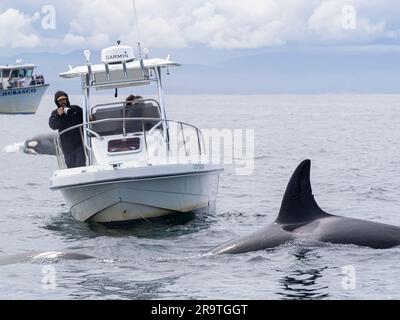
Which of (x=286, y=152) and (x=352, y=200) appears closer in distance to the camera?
(x=352, y=200)

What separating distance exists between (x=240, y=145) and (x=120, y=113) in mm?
35418

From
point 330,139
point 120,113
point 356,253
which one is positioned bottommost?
point 330,139

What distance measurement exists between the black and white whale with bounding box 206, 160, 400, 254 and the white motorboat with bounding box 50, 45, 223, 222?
14.4ft

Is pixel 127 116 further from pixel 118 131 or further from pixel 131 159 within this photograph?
pixel 131 159

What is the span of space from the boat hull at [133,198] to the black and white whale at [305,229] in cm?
440

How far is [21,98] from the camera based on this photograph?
91.4 meters

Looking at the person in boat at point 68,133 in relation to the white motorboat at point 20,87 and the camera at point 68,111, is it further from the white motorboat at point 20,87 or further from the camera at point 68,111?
the white motorboat at point 20,87

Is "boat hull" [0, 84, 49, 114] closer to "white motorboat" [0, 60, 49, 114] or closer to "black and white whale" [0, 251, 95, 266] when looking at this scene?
"white motorboat" [0, 60, 49, 114]

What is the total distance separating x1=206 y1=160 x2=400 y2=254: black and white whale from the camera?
15047mm

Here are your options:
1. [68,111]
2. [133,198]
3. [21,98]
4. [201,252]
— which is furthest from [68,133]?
[21,98]

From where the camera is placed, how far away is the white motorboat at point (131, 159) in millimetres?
19375
